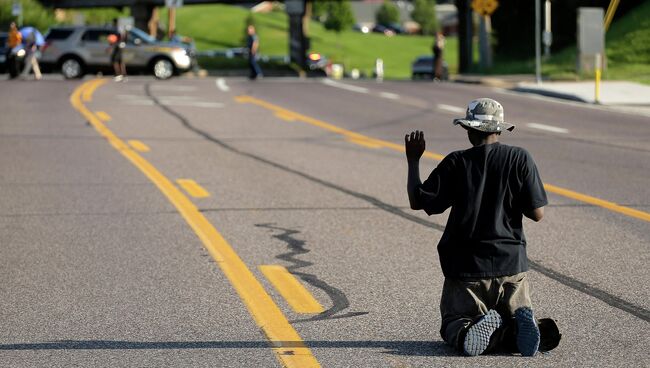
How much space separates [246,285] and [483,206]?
234cm

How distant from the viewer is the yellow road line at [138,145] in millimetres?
18250

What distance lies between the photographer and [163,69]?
134 feet

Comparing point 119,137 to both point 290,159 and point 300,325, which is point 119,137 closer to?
point 290,159

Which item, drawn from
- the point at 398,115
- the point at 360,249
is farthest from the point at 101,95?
the point at 360,249

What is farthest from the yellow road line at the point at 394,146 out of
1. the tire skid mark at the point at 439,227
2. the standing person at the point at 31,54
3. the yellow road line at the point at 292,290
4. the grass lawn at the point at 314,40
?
the grass lawn at the point at 314,40

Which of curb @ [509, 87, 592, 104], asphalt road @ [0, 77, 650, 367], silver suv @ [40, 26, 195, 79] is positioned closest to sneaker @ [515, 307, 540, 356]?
asphalt road @ [0, 77, 650, 367]

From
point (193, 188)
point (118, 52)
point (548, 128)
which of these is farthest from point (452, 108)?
point (118, 52)

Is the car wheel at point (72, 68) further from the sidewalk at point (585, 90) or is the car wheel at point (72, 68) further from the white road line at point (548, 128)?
the white road line at point (548, 128)

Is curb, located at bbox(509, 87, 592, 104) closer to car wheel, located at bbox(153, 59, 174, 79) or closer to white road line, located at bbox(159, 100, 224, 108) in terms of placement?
white road line, located at bbox(159, 100, 224, 108)

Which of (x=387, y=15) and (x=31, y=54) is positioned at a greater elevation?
(x=387, y=15)

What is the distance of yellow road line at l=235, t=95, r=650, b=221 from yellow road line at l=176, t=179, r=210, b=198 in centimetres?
367

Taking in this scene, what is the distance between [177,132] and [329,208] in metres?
9.16

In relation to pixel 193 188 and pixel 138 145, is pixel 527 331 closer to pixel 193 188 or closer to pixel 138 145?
pixel 193 188

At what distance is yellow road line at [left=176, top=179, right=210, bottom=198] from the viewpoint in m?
13.3
